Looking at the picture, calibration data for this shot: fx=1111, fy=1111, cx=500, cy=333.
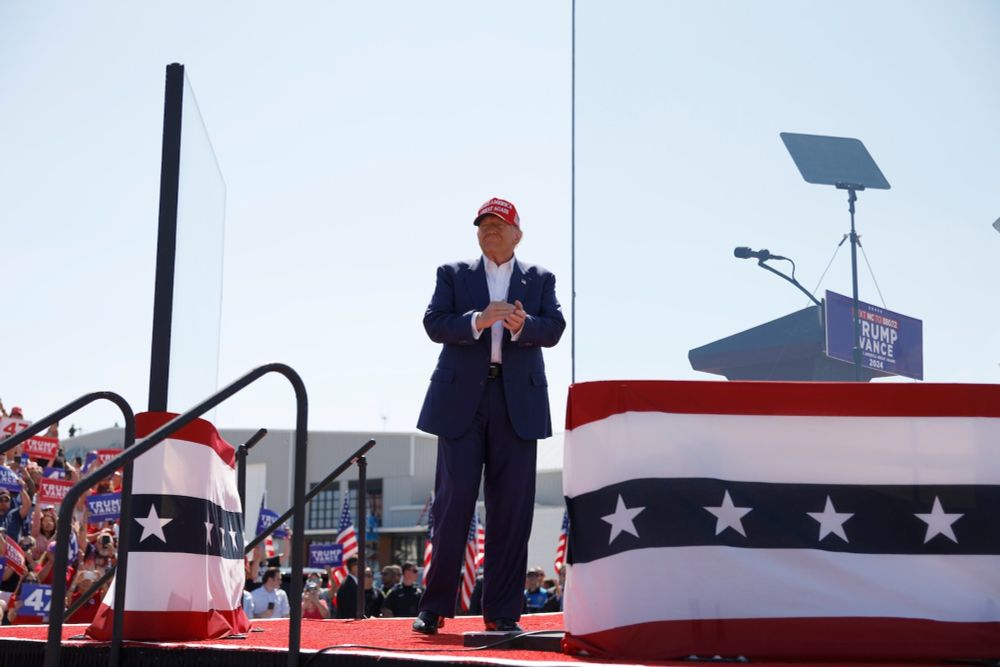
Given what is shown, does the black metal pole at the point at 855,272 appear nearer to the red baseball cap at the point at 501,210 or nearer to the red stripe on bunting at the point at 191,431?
the red baseball cap at the point at 501,210

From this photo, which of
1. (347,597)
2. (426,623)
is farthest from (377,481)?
(426,623)

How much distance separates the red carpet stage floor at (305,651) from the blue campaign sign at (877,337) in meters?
2.14

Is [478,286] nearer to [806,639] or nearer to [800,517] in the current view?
[800,517]

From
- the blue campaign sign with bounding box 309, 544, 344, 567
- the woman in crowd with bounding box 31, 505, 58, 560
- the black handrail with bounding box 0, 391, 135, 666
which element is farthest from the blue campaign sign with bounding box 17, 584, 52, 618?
the blue campaign sign with bounding box 309, 544, 344, 567

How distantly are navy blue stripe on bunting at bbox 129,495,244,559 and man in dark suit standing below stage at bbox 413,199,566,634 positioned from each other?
0.85 meters

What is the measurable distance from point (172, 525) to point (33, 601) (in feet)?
15.5

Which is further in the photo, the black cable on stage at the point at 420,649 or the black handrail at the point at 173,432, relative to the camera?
the black cable on stage at the point at 420,649

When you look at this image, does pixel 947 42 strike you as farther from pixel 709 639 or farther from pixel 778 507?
pixel 709 639

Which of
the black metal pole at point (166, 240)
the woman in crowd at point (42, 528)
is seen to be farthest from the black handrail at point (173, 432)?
the woman in crowd at point (42, 528)

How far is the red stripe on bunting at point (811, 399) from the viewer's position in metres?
3.17

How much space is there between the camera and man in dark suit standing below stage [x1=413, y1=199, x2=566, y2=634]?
400 centimetres

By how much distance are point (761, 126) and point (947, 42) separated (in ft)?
3.32

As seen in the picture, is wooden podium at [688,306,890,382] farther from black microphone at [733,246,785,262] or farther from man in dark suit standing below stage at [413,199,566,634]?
man in dark suit standing below stage at [413,199,566,634]

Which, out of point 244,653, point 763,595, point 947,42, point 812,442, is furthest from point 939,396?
point 947,42
